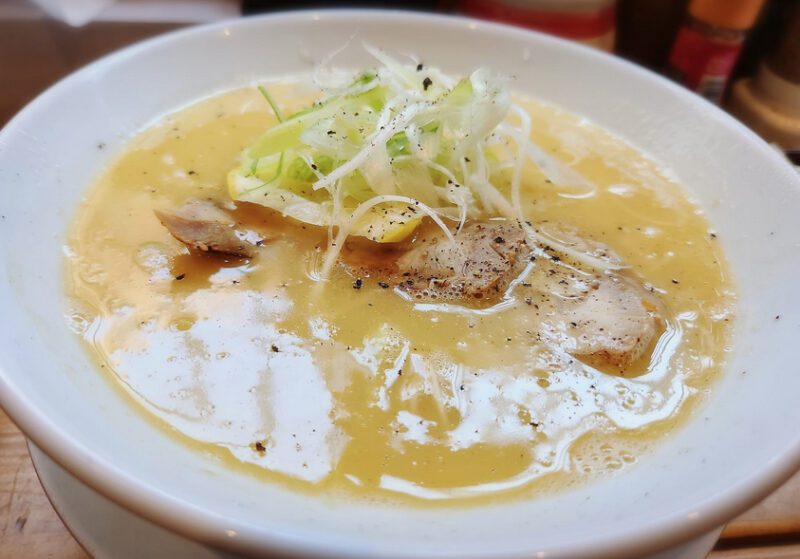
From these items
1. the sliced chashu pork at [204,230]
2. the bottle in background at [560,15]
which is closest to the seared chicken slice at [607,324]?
the sliced chashu pork at [204,230]

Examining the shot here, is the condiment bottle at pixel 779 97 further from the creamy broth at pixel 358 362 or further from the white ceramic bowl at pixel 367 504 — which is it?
the creamy broth at pixel 358 362

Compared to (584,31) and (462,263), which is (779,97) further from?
(462,263)

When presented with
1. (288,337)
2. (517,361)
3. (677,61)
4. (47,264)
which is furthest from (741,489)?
(677,61)

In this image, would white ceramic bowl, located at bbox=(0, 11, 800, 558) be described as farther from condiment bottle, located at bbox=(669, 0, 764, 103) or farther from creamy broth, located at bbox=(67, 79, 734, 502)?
condiment bottle, located at bbox=(669, 0, 764, 103)

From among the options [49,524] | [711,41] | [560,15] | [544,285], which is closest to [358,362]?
[544,285]

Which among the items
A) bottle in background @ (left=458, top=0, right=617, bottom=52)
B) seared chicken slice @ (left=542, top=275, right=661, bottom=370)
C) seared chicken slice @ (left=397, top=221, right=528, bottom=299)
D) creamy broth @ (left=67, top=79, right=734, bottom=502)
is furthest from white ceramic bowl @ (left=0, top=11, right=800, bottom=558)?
seared chicken slice @ (left=397, top=221, right=528, bottom=299)
